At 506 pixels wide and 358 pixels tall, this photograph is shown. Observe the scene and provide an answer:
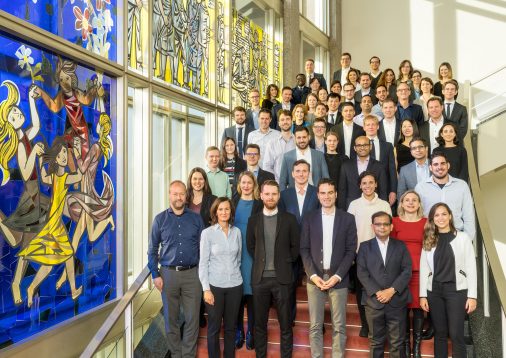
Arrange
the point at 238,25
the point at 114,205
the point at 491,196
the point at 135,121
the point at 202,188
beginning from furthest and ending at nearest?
the point at 491,196 → the point at 238,25 → the point at 135,121 → the point at 114,205 → the point at 202,188

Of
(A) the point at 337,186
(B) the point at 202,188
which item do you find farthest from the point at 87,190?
A: (A) the point at 337,186

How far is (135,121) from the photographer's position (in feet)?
23.1

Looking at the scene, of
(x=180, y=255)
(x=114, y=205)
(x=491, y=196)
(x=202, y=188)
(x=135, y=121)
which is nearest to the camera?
(x=180, y=255)

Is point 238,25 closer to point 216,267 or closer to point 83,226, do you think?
point 83,226

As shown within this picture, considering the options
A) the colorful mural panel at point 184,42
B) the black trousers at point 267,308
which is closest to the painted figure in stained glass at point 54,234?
the black trousers at point 267,308

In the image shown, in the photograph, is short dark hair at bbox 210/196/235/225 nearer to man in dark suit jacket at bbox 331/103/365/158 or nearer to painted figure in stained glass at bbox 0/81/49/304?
painted figure in stained glass at bbox 0/81/49/304

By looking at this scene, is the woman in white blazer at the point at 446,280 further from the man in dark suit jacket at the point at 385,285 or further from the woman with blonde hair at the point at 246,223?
the woman with blonde hair at the point at 246,223

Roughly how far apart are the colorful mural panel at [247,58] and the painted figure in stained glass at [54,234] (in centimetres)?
513

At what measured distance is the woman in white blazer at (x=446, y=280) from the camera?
4.36 metres

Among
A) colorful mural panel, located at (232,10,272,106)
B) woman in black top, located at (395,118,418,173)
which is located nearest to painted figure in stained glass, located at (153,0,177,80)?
colorful mural panel, located at (232,10,272,106)

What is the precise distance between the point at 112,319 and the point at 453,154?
3693 mm

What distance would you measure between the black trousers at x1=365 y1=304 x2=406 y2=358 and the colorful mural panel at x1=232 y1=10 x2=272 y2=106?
20.4 ft

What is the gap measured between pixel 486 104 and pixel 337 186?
402cm

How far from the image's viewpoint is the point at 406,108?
7.25 metres
